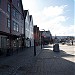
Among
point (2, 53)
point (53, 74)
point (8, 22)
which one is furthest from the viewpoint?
point (8, 22)

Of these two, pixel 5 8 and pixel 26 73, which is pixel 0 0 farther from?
pixel 26 73

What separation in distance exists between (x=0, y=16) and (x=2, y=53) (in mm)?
5326

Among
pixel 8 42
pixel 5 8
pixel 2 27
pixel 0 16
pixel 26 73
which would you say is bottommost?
pixel 26 73

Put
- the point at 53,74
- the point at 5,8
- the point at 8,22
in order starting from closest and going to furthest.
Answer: the point at 53,74 → the point at 5,8 → the point at 8,22

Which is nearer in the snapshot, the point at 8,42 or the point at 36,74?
the point at 36,74

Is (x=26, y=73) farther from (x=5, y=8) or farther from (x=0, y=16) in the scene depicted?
(x=5, y=8)

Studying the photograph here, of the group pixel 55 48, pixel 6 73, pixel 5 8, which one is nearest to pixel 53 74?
pixel 6 73

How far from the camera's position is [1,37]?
23828mm

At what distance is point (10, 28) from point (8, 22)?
1.30 meters

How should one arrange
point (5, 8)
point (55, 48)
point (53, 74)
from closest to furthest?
point (53, 74) < point (5, 8) < point (55, 48)

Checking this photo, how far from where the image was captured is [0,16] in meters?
23.2

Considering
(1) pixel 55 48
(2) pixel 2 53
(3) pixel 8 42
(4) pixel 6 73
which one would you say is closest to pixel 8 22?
(3) pixel 8 42

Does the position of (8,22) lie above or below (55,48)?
above

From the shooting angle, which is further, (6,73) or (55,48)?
(55,48)
